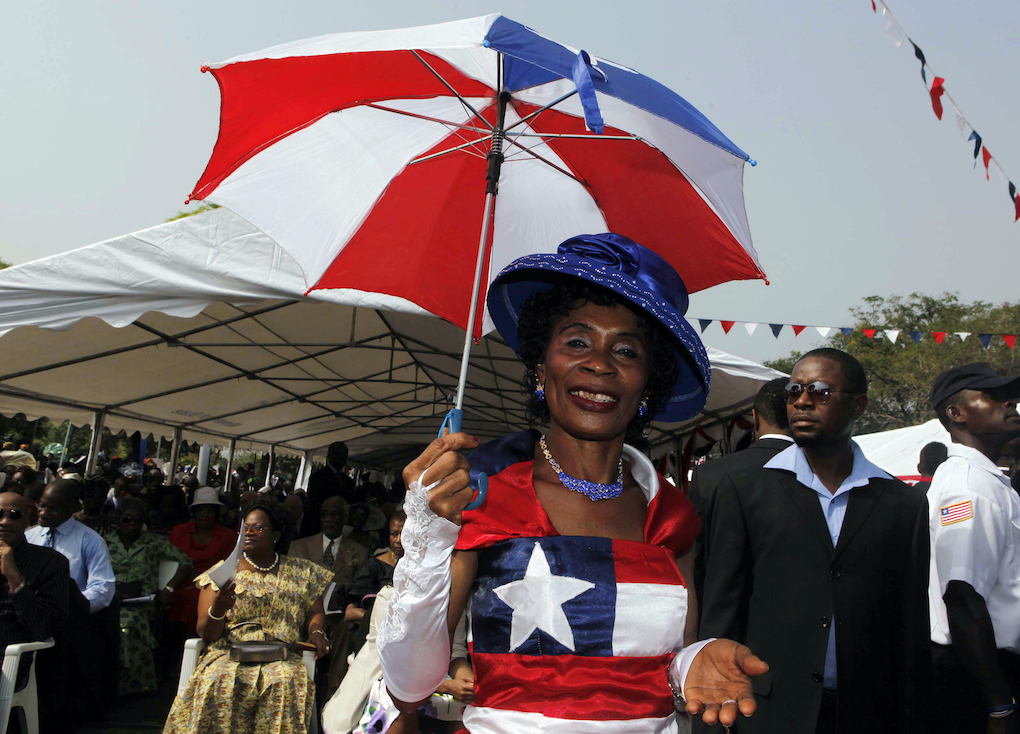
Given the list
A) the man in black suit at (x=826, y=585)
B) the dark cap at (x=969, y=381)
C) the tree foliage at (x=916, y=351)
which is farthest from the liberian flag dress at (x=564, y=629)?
the tree foliage at (x=916, y=351)

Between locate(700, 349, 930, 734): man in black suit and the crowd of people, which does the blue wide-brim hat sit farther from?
locate(700, 349, 930, 734): man in black suit

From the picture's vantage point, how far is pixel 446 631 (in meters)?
1.48

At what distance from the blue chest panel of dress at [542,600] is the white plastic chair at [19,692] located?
406 cm

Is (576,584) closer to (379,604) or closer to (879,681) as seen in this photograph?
(879,681)

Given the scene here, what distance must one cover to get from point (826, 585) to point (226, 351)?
24.0 ft

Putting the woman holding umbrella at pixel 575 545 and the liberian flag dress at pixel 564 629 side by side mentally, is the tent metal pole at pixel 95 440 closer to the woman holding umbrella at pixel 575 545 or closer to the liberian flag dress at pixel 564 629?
→ the woman holding umbrella at pixel 575 545

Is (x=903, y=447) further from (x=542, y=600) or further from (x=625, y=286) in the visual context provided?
(x=542, y=600)

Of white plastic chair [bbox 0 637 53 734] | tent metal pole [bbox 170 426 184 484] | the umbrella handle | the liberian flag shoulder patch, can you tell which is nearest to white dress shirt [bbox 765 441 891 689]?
the liberian flag shoulder patch

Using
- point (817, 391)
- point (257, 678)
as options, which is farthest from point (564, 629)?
point (257, 678)

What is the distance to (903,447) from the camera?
1164 cm

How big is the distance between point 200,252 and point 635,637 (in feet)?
14.5

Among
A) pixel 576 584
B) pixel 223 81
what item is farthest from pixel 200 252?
pixel 576 584

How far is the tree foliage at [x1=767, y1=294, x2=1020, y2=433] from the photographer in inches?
1196

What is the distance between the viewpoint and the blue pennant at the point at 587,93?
1755mm
